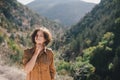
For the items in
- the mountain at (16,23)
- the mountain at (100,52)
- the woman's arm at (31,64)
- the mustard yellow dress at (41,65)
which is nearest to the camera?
the woman's arm at (31,64)

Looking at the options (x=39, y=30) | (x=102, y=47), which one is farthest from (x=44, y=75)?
(x=102, y=47)

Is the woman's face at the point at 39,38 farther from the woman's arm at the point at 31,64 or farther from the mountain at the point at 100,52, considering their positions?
the mountain at the point at 100,52

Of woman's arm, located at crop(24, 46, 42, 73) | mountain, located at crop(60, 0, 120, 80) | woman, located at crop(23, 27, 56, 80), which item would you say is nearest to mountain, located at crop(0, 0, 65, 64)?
mountain, located at crop(60, 0, 120, 80)

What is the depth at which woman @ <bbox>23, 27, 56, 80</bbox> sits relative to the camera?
557 cm

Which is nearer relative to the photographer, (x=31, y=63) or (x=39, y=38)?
(x=31, y=63)

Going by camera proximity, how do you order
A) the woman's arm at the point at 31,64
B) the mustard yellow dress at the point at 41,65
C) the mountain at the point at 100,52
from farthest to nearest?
the mountain at the point at 100,52 → the mustard yellow dress at the point at 41,65 → the woman's arm at the point at 31,64

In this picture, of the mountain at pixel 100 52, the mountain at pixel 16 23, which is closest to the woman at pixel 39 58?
the mountain at pixel 100 52

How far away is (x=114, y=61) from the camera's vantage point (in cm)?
7381

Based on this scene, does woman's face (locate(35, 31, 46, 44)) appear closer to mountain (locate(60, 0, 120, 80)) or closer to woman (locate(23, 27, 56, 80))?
woman (locate(23, 27, 56, 80))

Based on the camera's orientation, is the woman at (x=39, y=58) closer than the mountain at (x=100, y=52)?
Yes

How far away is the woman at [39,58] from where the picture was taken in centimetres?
557

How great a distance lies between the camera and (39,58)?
5.61 metres

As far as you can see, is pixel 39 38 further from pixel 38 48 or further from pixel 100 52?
pixel 100 52

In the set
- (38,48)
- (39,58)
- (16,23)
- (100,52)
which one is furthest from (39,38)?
(16,23)
